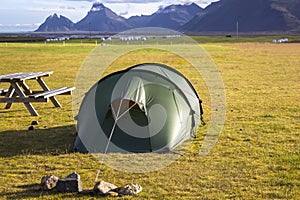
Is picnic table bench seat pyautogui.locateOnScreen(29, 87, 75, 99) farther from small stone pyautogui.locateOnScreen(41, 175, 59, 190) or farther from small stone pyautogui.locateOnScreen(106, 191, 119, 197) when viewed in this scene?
small stone pyautogui.locateOnScreen(106, 191, 119, 197)

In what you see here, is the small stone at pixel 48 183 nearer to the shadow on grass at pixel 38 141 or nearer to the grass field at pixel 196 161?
the grass field at pixel 196 161

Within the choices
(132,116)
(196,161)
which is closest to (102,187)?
(196,161)

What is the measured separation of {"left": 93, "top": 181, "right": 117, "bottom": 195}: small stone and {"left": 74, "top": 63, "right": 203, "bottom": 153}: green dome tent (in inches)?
75.1

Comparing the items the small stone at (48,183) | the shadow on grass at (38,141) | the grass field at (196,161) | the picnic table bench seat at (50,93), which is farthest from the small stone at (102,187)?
the picnic table bench seat at (50,93)

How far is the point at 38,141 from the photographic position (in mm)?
10148

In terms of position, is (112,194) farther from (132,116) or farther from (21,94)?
(21,94)

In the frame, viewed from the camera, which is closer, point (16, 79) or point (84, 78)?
point (16, 79)

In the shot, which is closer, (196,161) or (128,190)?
(128,190)

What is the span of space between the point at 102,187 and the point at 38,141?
3966mm

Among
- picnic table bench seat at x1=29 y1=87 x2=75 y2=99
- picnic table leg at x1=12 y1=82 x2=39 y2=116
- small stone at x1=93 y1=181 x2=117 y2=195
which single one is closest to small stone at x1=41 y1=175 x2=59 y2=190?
small stone at x1=93 y1=181 x2=117 y2=195

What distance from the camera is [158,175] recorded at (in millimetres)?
7727

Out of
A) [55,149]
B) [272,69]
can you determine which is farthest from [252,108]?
[272,69]

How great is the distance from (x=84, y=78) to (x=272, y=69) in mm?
12555

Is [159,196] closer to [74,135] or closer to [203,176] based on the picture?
[203,176]
